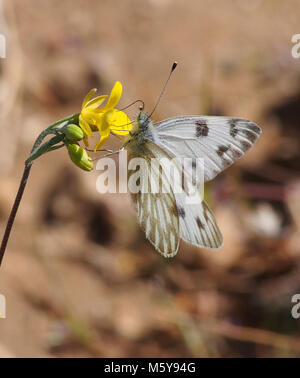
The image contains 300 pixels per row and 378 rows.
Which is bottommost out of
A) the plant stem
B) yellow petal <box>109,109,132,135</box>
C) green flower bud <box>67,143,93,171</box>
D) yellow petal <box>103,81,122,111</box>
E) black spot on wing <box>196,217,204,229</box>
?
the plant stem

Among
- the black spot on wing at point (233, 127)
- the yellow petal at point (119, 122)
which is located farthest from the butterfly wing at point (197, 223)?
the yellow petal at point (119, 122)

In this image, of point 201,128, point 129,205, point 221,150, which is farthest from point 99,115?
point 129,205

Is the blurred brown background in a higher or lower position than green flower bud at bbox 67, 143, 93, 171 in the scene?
higher

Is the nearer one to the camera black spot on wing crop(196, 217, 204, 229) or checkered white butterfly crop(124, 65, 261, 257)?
checkered white butterfly crop(124, 65, 261, 257)

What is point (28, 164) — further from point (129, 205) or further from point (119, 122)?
point (129, 205)

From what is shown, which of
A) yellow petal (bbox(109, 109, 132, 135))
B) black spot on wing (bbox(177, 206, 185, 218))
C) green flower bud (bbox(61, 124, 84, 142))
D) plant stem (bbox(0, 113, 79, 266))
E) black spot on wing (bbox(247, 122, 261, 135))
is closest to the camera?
plant stem (bbox(0, 113, 79, 266))

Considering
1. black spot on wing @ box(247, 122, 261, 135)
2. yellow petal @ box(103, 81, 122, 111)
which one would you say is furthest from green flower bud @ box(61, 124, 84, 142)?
black spot on wing @ box(247, 122, 261, 135)

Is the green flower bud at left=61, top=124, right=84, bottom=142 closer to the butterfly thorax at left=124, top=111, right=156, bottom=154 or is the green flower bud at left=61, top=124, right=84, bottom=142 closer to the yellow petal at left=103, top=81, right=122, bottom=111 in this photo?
the yellow petal at left=103, top=81, right=122, bottom=111

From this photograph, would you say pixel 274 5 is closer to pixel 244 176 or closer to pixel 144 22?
pixel 144 22

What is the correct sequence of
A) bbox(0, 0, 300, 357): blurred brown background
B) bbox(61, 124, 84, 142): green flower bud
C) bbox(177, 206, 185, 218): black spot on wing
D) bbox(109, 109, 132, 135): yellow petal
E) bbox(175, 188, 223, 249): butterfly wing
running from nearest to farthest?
bbox(61, 124, 84, 142): green flower bud, bbox(109, 109, 132, 135): yellow petal, bbox(175, 188, 223, 249): butterfly wing, bbox(177, 206, 185, 218): black spot on wing, bbox(0, 0, 300, 357): blurred brown background
